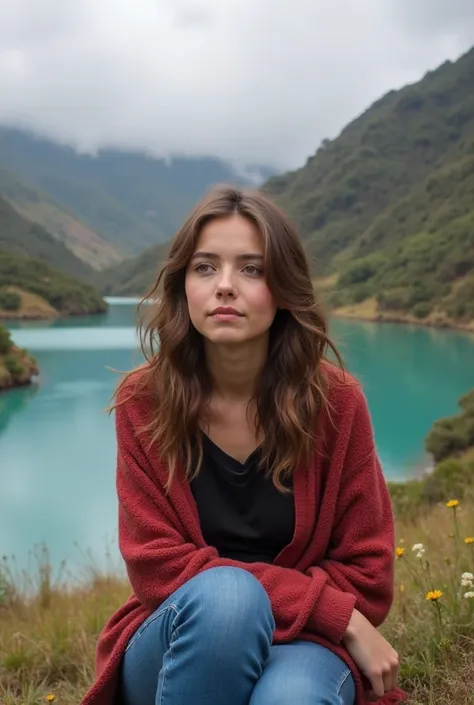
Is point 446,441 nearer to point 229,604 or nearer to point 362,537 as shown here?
point 362,537

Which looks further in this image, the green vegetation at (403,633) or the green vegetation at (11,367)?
the green vegetation at (11,367)

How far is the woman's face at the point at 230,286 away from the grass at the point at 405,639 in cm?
79

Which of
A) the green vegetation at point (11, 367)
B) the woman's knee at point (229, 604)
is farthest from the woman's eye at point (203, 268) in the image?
the green vegetation at point (11, 367)

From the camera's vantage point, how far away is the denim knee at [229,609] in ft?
4.21

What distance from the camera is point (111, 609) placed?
116 inches

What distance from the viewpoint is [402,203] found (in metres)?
80.4

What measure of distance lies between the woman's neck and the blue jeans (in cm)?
48

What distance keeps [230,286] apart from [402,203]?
270 feet

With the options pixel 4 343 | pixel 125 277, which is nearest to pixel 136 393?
pixel 4 343

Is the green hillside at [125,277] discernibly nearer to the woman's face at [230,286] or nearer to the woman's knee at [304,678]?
the woman's face at [230,286]

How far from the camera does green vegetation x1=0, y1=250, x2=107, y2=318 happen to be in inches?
2203

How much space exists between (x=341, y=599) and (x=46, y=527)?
375 inches

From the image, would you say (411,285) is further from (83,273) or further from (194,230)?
(83,273)

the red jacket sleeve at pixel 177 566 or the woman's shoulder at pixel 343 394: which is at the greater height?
the woman's shoulder at pixel 343 394
